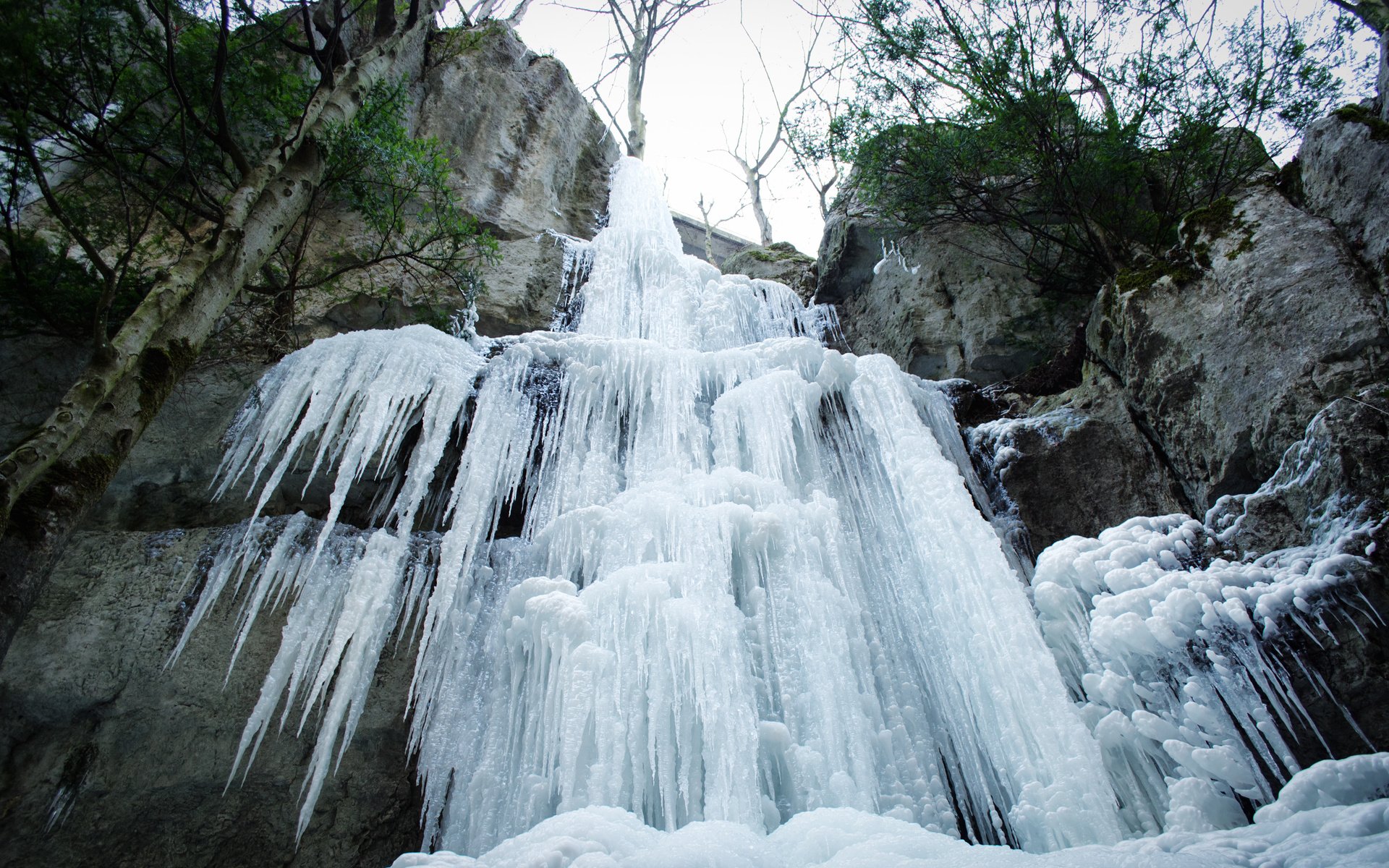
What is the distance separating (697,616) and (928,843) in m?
1.94

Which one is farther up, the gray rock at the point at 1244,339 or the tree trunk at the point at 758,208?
the tree trunk at the point at 758,208

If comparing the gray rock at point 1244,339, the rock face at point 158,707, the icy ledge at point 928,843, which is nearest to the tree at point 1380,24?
the gray rock at point 1244,339

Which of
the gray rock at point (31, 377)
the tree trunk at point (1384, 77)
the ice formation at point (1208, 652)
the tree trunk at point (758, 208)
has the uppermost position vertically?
the tree trunk at point (758, 208)

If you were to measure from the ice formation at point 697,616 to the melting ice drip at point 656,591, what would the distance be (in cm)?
2

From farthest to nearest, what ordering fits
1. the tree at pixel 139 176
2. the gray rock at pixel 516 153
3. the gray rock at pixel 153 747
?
the gray rock at pixel 516 153 < the gray rock at pixel 153 747 < the tree at pixel 139 176

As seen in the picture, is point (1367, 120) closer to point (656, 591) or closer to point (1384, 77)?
point (1384, 77)

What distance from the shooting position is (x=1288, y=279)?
4.93m

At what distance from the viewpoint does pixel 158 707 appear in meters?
4.42

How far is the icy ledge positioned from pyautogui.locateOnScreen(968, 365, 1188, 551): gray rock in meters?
2.67

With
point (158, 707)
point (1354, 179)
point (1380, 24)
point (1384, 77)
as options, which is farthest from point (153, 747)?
point (1380, 24)

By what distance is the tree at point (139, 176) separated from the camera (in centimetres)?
299

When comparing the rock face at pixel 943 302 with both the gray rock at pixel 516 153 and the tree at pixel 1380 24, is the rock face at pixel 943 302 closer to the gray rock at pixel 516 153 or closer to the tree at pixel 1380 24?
the tree at pixel 1380 24

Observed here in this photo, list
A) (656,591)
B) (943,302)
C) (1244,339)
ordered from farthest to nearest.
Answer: (943,302)
(1244,339)
(656,591)

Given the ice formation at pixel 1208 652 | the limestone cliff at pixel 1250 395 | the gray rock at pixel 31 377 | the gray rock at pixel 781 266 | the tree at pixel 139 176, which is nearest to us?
the tree at pixel 139 176
